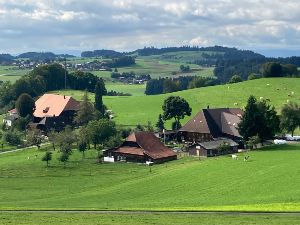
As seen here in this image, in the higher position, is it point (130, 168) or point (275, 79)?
Answer: point (275, 79)

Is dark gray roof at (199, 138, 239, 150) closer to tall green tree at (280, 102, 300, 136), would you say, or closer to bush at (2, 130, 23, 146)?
tall green tree at (280, 102, 300, 136)

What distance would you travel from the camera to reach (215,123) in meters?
108

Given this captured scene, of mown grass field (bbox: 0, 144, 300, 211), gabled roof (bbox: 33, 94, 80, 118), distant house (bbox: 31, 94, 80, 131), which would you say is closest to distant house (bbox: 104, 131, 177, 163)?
mown grass field (bbox: 0, 144, 300, 211)

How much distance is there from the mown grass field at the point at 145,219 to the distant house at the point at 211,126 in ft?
185

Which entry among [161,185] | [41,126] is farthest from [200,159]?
[41,126]

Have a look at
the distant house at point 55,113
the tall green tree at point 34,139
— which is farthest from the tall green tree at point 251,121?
the distant house at point 55,113

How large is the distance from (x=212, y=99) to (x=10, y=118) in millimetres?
51314

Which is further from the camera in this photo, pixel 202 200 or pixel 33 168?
pixel 33 168

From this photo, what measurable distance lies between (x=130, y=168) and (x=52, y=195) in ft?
67.8

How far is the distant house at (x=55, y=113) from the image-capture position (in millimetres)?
131125

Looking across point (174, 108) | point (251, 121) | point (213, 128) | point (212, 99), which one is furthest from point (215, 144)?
point (212, 99)

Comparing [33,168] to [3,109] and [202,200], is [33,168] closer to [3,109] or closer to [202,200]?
[202,200]

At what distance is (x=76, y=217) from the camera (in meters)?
47.5

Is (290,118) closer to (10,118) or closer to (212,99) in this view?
(212,99)
